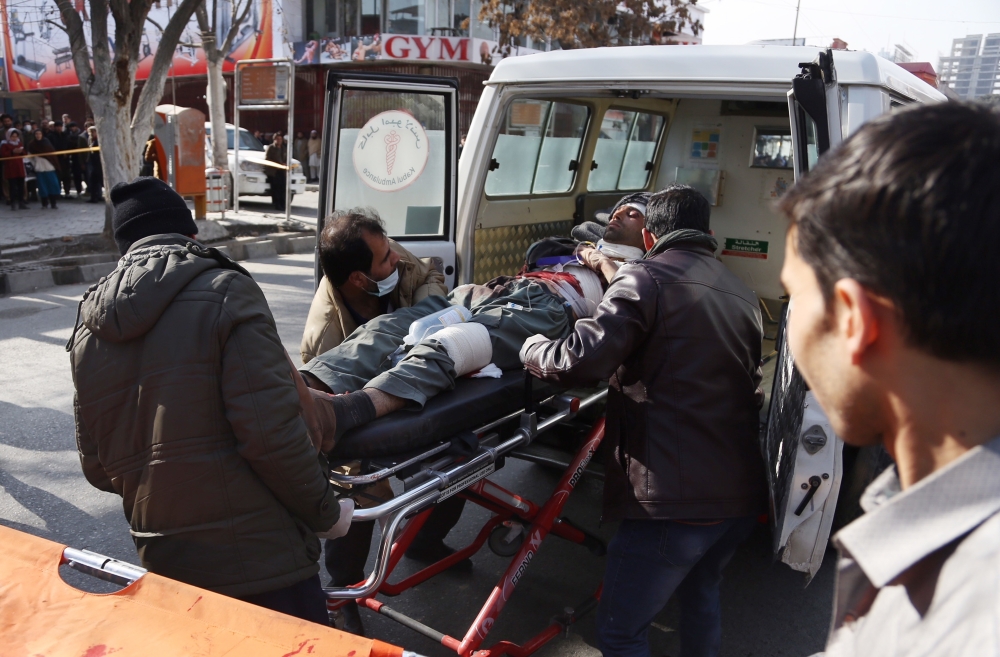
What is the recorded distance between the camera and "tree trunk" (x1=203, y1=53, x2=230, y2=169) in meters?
14.1

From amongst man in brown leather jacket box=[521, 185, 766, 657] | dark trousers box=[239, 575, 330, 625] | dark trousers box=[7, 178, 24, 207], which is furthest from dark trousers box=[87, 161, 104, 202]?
man in brown leather jacket box=[521, 185, 766, 657]

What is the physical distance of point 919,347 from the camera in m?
0.80

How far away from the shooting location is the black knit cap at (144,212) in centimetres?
194

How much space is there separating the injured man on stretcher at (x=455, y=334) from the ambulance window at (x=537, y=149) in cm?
118

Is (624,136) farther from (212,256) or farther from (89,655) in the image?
(89,655)

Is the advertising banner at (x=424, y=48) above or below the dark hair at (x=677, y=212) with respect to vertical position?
above

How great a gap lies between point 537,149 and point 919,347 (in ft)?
15.6

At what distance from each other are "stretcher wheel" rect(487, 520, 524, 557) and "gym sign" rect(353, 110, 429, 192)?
235cm

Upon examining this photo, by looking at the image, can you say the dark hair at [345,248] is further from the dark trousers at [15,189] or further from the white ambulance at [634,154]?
the dark trousers at [15,189]

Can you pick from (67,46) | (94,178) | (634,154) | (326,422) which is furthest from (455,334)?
(67,46)

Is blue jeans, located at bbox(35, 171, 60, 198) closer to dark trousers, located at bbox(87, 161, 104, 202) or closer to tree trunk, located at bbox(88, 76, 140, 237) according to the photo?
dark trousers, located at bbox(87, 161, 104, 202)

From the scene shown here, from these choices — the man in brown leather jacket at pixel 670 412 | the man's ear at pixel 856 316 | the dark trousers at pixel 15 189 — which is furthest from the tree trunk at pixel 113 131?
the man's ear at pixel 856 316

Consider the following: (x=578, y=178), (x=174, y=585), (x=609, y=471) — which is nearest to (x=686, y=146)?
(x=578, y=178)

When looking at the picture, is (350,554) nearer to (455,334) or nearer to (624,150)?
(455,334)
